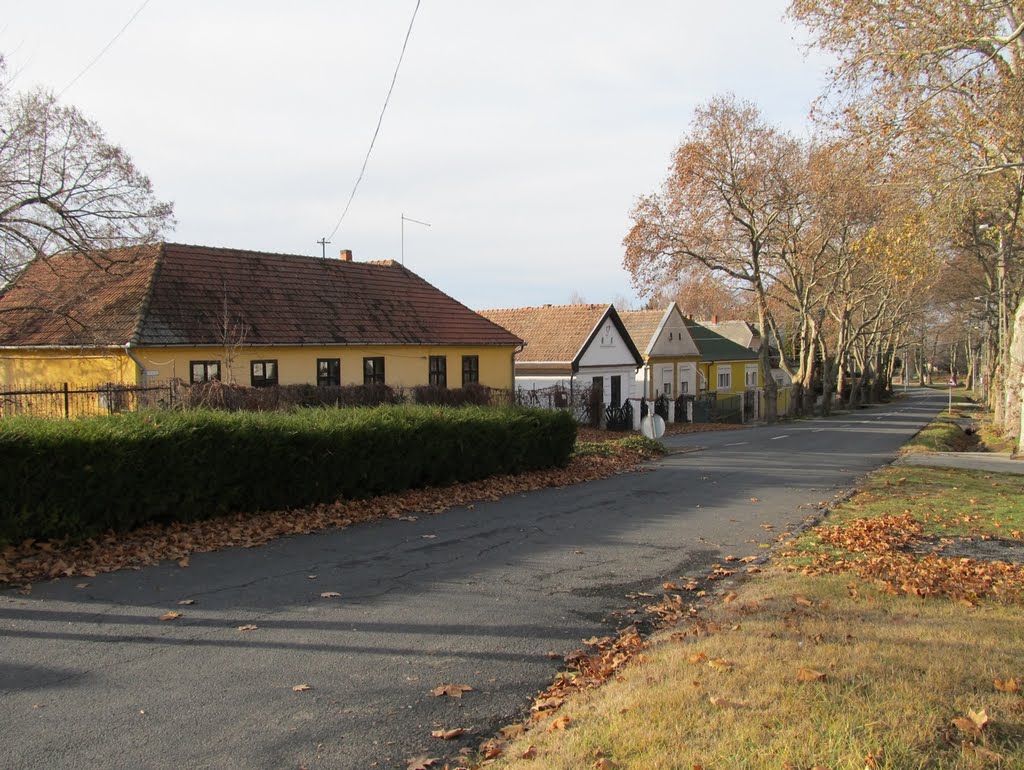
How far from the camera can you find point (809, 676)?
5199mm

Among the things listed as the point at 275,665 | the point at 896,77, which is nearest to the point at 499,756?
the point at 275,665

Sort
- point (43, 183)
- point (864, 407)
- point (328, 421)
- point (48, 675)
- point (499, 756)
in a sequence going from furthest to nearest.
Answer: point (864, 407), point (43, 183), point (328, 421), point (48, 675), point (499, 756)

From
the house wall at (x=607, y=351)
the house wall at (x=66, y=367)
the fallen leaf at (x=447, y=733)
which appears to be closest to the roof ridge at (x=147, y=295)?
the house wall at (x=66, y=367)

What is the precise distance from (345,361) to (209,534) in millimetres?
16318

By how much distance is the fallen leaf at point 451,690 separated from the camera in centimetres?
565

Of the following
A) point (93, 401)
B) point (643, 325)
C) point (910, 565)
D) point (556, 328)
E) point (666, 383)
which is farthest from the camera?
point (666, 383)

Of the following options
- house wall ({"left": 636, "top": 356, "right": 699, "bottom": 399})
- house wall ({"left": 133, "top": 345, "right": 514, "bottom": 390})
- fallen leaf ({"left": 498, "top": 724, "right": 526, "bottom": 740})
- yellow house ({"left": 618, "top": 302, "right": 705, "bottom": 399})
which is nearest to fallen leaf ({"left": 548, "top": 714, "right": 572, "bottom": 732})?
fallen leaf ({"left": 498, "top": 724, "right": 526, "bottom": 740})

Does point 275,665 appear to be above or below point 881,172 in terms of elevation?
below

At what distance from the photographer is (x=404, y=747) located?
15.9 ft

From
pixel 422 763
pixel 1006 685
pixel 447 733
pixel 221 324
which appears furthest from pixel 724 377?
pixel 422 763

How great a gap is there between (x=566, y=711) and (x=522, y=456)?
1183cm

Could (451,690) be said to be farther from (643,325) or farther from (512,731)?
(643,325)

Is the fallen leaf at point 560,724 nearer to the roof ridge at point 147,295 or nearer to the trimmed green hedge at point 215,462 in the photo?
the trimmed green hedge at point 215,462

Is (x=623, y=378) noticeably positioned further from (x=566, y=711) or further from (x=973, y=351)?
(x=973, y=351)
